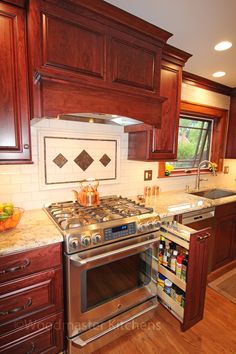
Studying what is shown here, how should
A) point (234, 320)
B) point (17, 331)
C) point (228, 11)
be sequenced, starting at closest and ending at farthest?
point (17, 331) → point (228, 11) → point (234, 320)

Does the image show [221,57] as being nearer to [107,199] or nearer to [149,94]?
[149,94]

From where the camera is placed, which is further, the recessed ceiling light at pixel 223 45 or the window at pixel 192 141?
the window at pixel 192 141

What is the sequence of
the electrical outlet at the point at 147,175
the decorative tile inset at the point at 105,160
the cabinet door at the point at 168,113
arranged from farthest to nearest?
the electrical outlet at the point at 147,175 → the decorative tile inset at the point at 105,160 → the cabinet door at the point at 168,113

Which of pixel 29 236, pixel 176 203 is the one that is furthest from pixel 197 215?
pixel 29 236

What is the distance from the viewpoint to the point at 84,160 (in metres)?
1.94

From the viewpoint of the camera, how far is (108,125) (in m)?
2.04

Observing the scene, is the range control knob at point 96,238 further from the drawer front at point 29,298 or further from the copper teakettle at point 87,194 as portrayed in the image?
the copper teakettle at point 87,194

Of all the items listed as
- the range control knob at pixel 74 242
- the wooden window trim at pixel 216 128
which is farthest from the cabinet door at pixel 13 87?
the wooden window trim at pixel 216 128

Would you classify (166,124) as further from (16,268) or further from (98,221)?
(16,268)

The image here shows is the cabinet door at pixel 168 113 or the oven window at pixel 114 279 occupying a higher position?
the cabinet door at pixel 168 113

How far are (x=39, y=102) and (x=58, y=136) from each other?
548mm

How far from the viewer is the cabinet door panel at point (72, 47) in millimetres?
1214

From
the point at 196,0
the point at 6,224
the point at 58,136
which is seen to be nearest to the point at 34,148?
the point at 58,136

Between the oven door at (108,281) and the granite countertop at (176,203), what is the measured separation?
315mm
